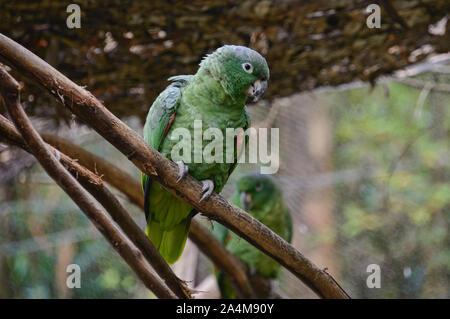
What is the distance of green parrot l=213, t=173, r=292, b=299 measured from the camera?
247 centimetres

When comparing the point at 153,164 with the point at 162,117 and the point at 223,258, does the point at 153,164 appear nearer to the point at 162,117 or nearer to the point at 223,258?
the point at 162,117

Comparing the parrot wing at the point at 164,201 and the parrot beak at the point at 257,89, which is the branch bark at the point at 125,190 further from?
the parrot beak at the point at 257,89

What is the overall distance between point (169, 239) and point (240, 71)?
2.13ft

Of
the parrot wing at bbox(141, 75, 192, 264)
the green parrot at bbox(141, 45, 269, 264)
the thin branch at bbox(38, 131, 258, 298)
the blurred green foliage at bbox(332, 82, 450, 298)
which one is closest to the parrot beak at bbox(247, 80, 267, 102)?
the green parrot at bbox(141, 45, 269, 264)

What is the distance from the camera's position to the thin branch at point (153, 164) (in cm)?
106

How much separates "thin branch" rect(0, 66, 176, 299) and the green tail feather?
0.59ft

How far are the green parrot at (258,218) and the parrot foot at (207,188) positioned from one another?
110cm

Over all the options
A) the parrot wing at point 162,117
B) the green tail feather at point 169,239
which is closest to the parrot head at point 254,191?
the green tail feather at point 169,239

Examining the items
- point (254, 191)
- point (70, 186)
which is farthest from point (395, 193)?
point (70, 186)

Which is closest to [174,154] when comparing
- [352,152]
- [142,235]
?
[142,235]

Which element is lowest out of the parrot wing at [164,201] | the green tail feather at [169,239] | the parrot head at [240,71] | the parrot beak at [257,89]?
the green tail feather at [169,239]

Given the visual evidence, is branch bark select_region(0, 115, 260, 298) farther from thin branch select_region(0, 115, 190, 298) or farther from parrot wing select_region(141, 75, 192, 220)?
parrot wing select_region(141, 75, 192, 220)

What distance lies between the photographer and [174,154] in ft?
4.75

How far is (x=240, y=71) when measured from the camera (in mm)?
1412
